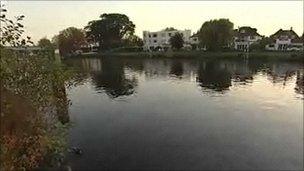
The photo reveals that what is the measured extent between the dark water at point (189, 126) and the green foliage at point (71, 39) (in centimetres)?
11953

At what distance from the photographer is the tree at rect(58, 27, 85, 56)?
17975cm

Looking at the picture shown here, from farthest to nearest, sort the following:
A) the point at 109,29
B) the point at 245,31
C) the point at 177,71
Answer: the point at 109,29 < the point at 245,31 < the point at 177,71

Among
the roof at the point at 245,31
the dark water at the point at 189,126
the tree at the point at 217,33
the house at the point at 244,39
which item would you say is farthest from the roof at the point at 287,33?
the dark water at the point at 189,126

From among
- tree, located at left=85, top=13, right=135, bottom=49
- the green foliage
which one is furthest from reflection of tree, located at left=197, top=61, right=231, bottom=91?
the green foliage

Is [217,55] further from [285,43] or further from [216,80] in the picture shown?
[216,80]

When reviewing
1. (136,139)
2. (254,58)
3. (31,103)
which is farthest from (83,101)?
(254,58)

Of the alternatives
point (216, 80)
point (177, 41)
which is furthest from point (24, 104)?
point (177, 41)

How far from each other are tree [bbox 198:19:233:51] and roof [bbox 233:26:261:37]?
854 inches

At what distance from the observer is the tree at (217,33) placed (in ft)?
420

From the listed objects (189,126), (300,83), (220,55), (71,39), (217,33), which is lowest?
(300,83)

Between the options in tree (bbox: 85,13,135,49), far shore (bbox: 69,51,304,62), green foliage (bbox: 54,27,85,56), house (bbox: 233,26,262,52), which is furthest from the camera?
green foliage (bbox: 54,27,85,56)

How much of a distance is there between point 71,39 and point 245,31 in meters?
89.5

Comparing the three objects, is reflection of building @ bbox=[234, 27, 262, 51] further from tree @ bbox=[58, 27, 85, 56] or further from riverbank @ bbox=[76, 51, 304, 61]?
tree @ bbox=[58, 27, 85, 56]

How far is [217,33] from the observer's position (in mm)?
128500
